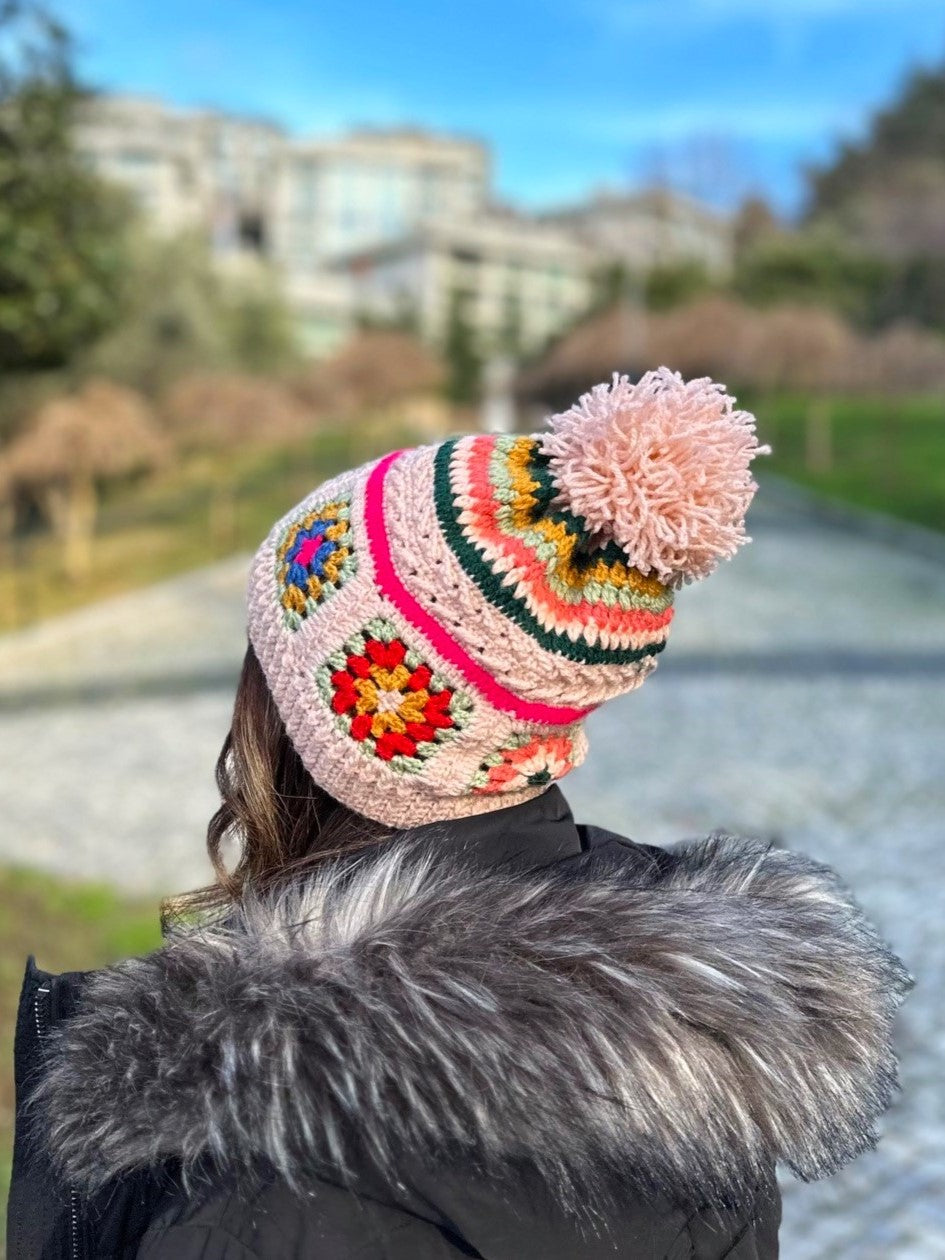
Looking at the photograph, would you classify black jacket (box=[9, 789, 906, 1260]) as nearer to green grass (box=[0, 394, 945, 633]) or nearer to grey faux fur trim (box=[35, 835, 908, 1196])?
grey faux fur trim (box=[35, 835, 908, 1196])

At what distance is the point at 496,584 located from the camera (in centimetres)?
135

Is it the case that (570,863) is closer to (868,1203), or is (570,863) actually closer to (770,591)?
(868,1203)

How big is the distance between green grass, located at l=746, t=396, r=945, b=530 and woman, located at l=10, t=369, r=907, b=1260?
60.6 ft

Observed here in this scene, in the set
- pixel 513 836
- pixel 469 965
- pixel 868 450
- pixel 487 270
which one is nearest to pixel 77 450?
pixel 868 450

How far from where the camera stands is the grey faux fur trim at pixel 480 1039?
117 centimetres

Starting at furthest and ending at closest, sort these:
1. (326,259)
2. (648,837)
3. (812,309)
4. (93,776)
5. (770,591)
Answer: (326,259)
(812,309)
(770,591)
(93,776)
(648,837)

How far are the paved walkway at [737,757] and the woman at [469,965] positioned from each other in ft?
8.23

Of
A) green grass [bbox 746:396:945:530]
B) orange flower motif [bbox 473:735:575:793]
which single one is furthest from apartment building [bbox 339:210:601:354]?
orange flower motif [bbox 473:735:575:793]

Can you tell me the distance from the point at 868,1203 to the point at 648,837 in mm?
3385

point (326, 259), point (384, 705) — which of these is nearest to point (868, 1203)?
point (384, 705)

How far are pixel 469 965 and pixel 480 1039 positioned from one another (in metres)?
0.08

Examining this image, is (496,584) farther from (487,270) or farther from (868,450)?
(487,270)

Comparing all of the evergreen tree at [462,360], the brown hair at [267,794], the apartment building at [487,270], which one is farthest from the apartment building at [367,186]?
the brown hair at [267,794]

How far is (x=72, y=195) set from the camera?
29.5 feet
